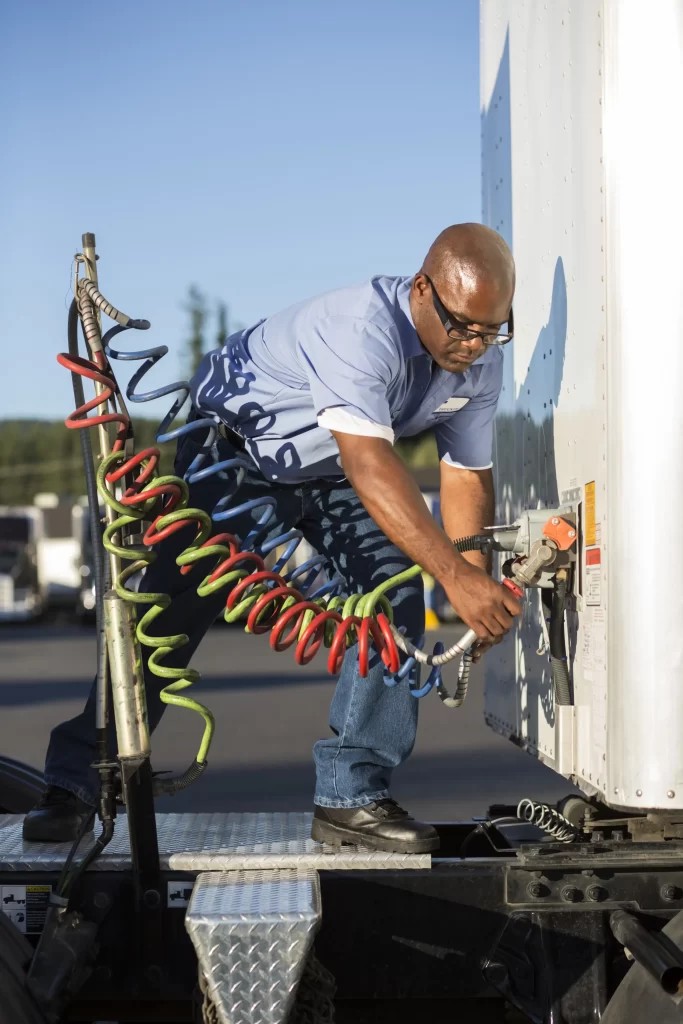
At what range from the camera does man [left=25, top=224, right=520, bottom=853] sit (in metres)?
2.98

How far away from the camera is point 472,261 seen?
3.02 meters

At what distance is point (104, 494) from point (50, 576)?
29.2 meters

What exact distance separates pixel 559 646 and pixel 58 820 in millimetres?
1348

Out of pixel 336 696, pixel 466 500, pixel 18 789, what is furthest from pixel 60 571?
pixel 336 696

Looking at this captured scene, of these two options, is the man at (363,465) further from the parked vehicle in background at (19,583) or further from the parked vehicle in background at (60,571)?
the parked vehicle in background at (19,583)

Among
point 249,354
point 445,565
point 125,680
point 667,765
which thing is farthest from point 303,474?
point 667,765

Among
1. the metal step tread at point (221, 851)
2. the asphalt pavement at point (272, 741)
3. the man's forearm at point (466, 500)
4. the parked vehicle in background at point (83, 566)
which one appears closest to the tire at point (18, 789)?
the metal step tread at point (221, 851)

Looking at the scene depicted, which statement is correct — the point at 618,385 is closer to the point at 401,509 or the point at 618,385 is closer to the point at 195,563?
the point at 401,509

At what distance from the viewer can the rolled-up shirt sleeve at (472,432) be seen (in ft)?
11.8

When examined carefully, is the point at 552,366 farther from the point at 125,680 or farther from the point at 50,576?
the point at 50,576

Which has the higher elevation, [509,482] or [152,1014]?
[509,482]

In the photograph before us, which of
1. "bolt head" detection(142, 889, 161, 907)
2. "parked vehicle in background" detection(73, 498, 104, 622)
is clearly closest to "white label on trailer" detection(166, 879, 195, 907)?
"bolt head" detection(142, 889, 161, 907)

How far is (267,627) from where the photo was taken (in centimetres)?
306

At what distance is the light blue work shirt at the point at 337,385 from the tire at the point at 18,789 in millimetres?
1341
